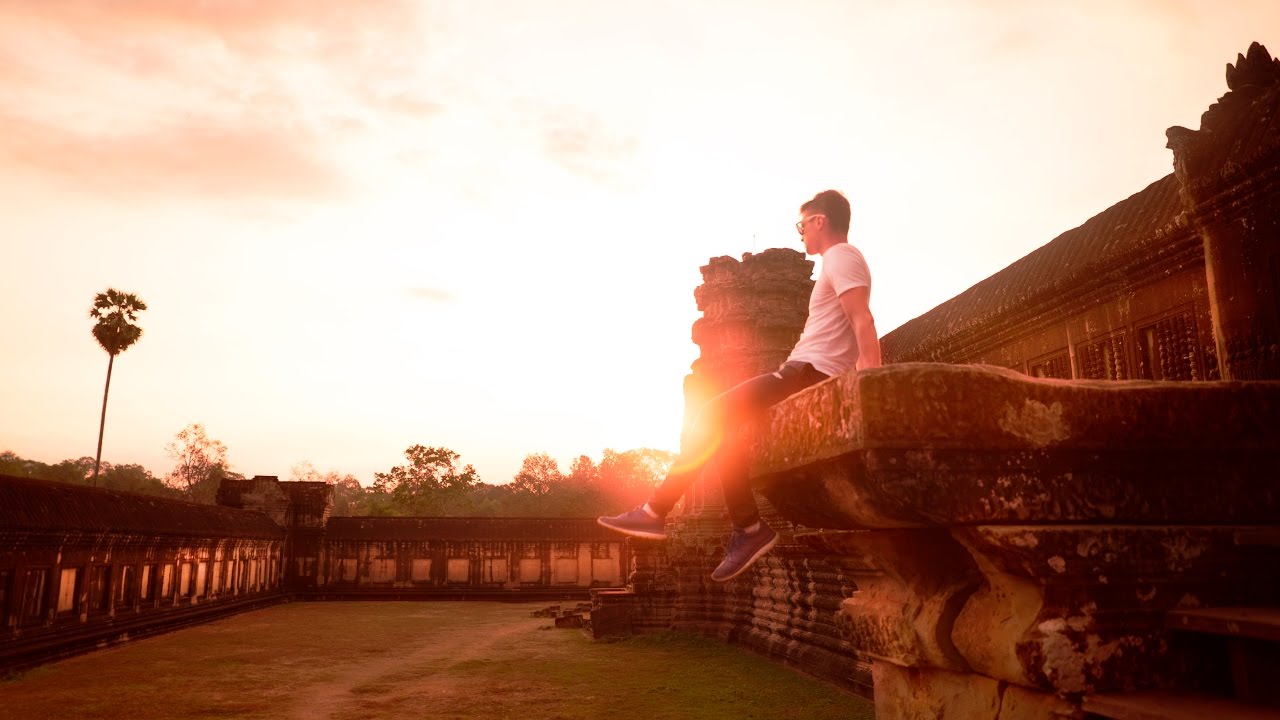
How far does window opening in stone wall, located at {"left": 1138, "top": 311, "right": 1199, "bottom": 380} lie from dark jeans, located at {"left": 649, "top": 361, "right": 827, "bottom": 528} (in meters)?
2.41

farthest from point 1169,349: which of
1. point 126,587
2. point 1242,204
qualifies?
point 126,587

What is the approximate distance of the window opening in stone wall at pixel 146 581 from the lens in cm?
1900

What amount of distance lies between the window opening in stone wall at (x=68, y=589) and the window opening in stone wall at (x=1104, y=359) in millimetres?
16737

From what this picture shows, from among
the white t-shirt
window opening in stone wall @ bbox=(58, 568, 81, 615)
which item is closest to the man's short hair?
the white t-shirt

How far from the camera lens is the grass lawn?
29.7 ft

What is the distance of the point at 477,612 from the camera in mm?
26250

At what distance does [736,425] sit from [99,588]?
60.2 ft

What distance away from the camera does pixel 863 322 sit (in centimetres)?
311

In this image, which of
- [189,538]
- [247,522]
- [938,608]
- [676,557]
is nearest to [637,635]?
[676,557]

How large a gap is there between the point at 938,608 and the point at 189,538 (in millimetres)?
23418

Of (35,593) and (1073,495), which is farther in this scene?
(35,593)

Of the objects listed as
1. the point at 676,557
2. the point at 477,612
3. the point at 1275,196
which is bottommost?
the point at 477,612

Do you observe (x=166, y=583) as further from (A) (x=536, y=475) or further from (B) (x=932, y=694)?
(A) (x=536, y=475)

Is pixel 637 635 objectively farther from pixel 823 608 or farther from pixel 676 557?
pixel 823 608
